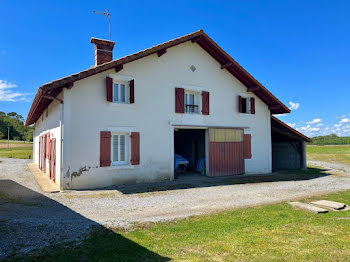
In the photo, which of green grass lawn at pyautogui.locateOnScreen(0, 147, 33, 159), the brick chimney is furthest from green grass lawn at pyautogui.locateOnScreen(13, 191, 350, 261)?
green grass lawn at pyautogui.locateOnScreen(0, 147, 33, 159)

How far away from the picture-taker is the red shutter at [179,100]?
11.7 meters

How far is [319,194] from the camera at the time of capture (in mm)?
8523

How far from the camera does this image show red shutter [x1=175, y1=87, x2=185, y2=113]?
38.5ft

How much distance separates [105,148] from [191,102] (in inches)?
193

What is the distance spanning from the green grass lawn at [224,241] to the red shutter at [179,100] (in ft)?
21.6

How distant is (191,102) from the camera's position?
41.4 feet

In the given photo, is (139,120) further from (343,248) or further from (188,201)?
(343,248)

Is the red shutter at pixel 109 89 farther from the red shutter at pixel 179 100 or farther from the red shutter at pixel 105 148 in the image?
the red shutter at pixel 179 100

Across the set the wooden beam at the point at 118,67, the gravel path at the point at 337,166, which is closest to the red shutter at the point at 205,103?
the wooden beam at the point at 118,67

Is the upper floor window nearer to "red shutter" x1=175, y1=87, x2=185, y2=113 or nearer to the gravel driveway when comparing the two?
"red shutter" x1=175, y1=87, x2=185, y2=113

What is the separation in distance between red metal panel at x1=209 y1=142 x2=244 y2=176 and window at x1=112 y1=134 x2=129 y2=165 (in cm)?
435

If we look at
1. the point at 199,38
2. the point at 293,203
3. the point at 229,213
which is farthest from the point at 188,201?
the point at 199,38

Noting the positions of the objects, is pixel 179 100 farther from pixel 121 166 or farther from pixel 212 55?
pixel 121 166

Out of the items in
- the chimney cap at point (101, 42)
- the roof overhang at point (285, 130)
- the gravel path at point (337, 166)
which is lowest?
the gravel path at point (337, 166)
